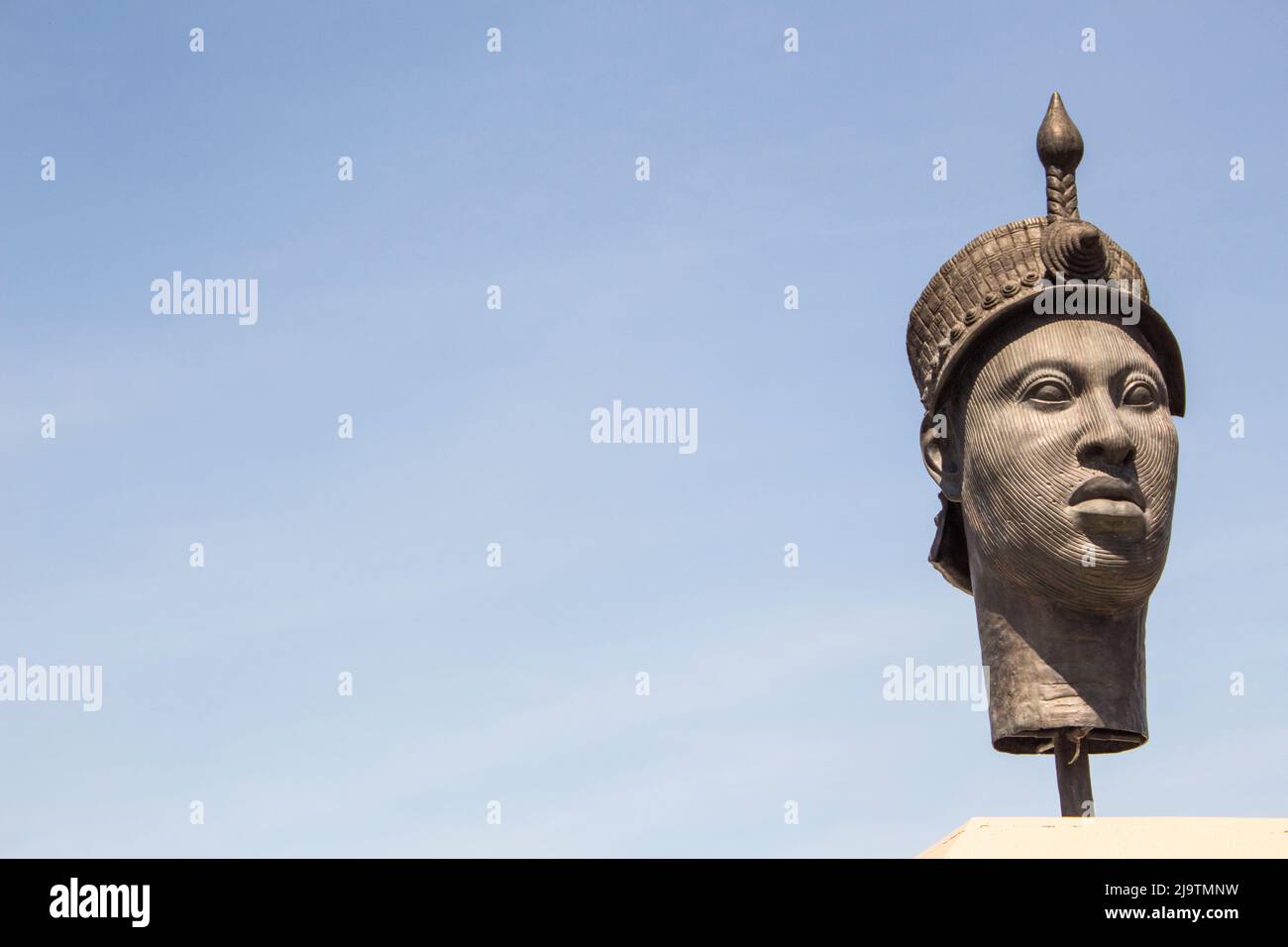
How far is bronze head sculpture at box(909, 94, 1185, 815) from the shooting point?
1134cm

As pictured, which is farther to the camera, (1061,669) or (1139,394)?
(1139,394)

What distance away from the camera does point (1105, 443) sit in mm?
11312

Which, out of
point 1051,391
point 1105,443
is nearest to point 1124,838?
point 1105,443

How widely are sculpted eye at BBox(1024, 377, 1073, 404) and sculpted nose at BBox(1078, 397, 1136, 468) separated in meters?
0.19

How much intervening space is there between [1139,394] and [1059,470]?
0.69m

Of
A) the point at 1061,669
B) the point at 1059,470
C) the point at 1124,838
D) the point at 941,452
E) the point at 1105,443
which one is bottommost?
the point at 1124,838

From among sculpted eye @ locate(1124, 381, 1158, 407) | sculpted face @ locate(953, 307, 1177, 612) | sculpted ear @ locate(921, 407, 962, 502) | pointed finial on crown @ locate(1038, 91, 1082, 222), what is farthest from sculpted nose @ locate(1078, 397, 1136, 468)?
pointed finial on crown @ locate(1038, 91, 1082, 222)

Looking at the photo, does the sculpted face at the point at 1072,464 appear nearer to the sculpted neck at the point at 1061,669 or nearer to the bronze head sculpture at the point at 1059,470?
the bronze head sculpture at the point at 1059,470

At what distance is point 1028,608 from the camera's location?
11.6 m

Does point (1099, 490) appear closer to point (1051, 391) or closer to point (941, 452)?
point (1051, 391)

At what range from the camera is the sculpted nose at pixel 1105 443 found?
1132 cm
